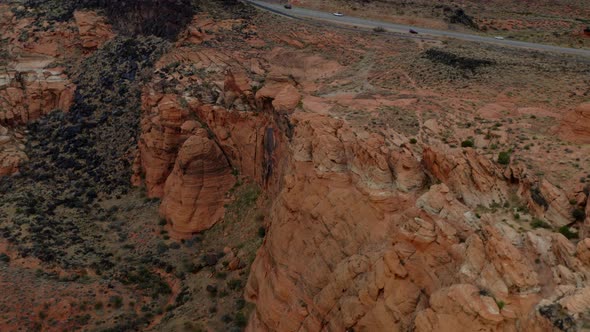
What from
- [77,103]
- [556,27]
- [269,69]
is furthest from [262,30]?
[556,27]

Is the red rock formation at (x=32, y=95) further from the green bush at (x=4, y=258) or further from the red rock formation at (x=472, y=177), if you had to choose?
the red rock formation at (x=472, y=177)

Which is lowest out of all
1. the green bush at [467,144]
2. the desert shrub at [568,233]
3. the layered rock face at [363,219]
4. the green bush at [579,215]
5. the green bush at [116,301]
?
the green bush at [116,301]

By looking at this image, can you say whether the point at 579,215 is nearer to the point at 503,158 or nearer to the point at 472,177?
the point at 472,177

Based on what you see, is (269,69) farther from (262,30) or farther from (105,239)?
(105,239)

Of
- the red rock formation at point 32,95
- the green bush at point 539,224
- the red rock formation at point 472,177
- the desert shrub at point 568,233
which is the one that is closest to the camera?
the desert shrub at point 568,233

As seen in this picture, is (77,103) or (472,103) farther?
(77,103)

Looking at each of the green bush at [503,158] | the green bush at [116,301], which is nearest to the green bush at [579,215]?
the green bush at [503,158]
